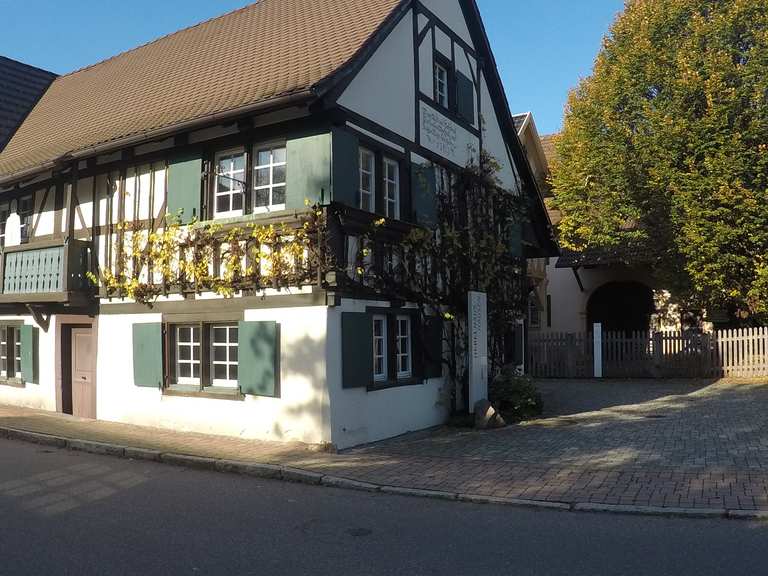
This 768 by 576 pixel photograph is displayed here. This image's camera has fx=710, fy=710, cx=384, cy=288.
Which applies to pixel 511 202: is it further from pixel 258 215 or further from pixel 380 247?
pixel 258 215

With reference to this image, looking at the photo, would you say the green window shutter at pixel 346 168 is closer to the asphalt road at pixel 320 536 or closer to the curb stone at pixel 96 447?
the asphalt road at pixel 320 536

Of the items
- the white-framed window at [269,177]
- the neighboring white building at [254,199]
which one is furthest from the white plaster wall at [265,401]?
the white-framed window at [269,177]

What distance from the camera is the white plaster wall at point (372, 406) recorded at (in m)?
9.80

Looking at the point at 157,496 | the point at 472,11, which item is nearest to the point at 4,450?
the point at 157,496

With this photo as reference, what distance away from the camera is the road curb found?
21.3ft

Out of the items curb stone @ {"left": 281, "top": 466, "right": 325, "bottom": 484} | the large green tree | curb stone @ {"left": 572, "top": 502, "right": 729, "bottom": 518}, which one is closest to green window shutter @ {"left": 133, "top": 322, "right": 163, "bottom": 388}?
curb stone @ {"left": 281, "top": 466, "right": 325, "bottom": 484}

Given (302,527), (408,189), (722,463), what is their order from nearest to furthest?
(302,527), (722,463), (408,189)

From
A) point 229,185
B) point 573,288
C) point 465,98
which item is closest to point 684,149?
point 465,98

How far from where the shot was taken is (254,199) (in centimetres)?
1080

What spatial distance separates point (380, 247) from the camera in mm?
11023

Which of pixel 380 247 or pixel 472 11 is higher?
pixel 472 11

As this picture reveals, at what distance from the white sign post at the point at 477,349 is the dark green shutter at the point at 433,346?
0.55 m

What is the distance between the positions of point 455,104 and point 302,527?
973 centimetres

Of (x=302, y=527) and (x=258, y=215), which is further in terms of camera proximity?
(x=258, y=215)
